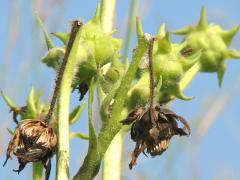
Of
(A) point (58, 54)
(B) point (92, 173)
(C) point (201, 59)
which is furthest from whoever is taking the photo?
(C) point (201, 59)

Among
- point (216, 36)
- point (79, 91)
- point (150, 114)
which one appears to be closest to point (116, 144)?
point (79, 91)

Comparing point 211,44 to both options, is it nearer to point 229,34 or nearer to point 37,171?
point 229,34

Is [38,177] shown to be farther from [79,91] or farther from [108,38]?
[108,38]

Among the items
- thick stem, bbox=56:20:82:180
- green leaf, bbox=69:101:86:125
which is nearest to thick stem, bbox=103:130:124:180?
green leaf, bbox=69:101:86:125

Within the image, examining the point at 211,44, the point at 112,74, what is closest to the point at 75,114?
the point at 112,74

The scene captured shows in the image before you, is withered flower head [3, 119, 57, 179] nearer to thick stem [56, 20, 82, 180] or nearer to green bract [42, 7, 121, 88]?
thick stem [56, 20, 82, 180]

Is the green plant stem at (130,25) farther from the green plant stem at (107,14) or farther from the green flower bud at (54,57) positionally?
the green flower bud at (54,57)

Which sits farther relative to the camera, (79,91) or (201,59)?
(201,59)

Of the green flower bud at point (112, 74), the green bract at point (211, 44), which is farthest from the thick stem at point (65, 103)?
the green bract at point (211, 44)
